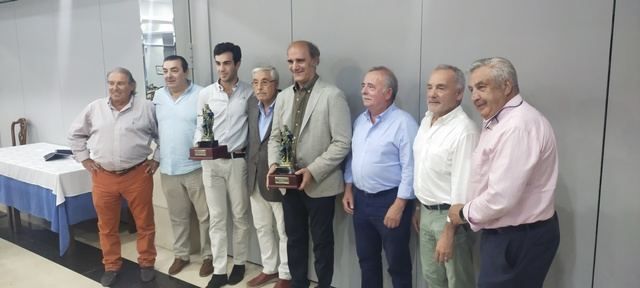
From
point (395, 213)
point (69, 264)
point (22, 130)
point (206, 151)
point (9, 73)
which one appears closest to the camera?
point (395, 213)

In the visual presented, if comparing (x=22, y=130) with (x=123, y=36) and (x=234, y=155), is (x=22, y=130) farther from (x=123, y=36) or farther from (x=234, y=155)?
(x=234, y=155)

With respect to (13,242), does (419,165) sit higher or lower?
higher

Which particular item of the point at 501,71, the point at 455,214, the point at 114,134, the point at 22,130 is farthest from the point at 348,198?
the point at 22,130

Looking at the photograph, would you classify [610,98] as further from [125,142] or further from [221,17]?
[125,142]

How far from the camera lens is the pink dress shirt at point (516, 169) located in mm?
1756

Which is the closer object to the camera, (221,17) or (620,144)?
(620,144)

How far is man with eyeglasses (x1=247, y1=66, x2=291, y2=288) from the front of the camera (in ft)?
9.82

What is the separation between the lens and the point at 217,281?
3277 mm

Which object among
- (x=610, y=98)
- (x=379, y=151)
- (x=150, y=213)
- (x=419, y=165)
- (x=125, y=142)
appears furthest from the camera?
(x=150, y=213)

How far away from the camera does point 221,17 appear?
3541 millimetres

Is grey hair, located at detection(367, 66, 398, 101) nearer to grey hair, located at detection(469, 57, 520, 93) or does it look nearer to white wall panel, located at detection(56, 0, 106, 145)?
grey hair, located at detection(469, 57, 520, 93)

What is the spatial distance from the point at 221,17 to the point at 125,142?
1239 millimetres

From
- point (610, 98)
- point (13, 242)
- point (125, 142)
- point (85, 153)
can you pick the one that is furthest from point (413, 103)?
point (13, 242)

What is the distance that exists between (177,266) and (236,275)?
56cm
